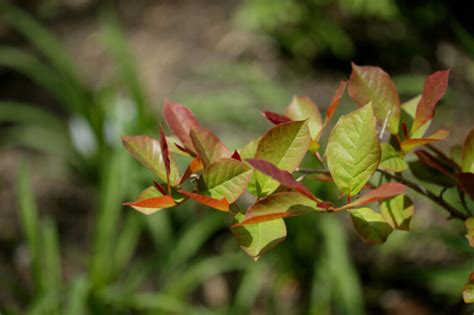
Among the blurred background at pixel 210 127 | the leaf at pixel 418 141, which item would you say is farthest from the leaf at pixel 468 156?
the blurred background at pixel 210 127

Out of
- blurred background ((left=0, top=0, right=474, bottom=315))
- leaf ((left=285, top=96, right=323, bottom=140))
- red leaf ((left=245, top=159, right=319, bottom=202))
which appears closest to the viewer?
red leaf ((left=245, top=159, right=319, bottom=202))

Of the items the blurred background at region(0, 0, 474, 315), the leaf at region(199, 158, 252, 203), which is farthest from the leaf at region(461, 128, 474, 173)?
the blurred background at region(0, 0, 474, 315)

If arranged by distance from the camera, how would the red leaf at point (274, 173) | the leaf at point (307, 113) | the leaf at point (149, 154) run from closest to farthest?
the red leaf at point (274, 173) < the leaf at point (149, 154) < the leaf at point (307, 113)

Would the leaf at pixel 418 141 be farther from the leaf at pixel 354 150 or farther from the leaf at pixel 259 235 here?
the leaf at pixel 259 235

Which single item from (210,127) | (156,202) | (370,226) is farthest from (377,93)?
(210,127)

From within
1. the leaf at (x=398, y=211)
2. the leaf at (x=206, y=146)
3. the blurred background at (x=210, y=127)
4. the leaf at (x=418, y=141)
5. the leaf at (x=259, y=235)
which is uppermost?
the leaf at (x=206, y=146)

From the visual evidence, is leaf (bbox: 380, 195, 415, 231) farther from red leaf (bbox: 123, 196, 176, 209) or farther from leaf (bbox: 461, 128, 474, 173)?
red leaf (bbox: 123, 196, 176, 209)
